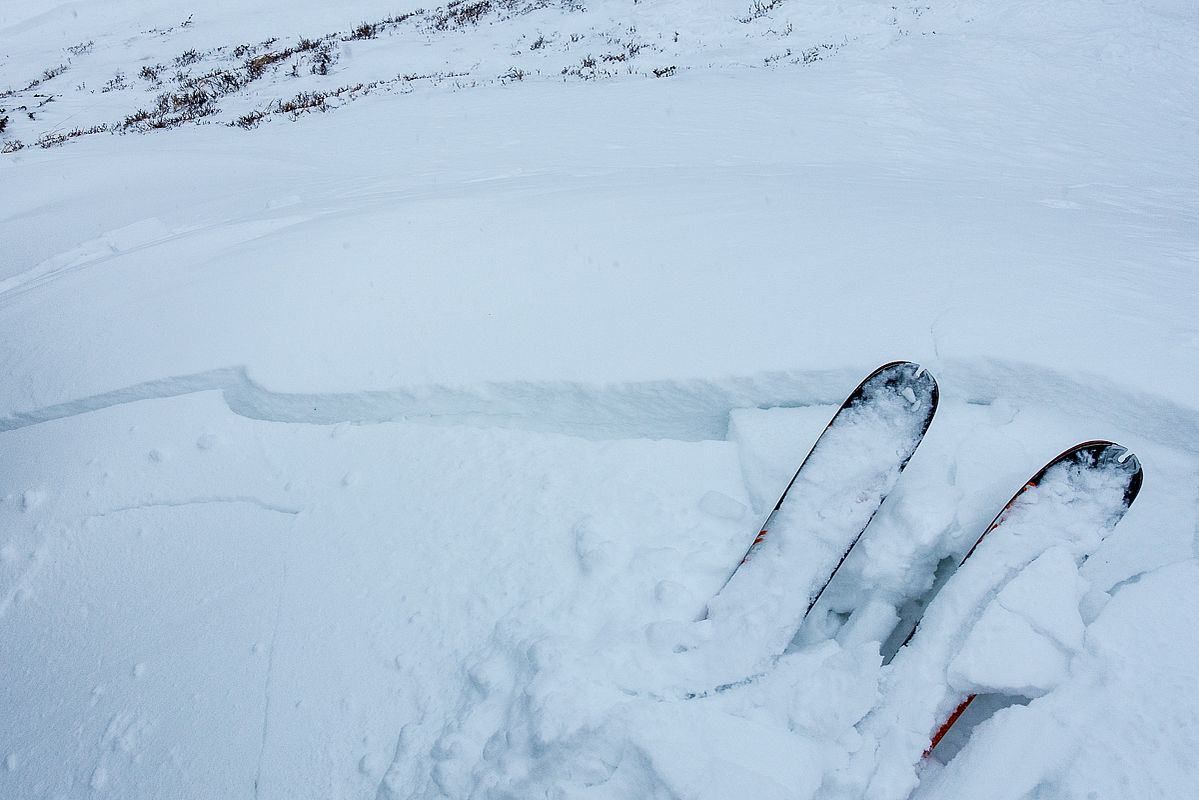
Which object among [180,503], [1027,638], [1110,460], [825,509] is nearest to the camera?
[1027,638]

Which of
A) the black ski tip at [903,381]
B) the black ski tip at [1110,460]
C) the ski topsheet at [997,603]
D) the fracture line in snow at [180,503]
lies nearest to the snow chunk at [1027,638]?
the ski topsheet at [997,603]

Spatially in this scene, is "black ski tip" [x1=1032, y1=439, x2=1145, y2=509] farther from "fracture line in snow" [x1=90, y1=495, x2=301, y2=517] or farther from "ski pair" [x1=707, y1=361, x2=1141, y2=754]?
"fracture line in snow" [x1=90, y1=495, x2=301, y2=517]

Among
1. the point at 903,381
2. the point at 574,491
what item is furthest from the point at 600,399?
the point at 903,381

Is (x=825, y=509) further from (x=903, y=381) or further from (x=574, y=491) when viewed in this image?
(x=574, y=491)

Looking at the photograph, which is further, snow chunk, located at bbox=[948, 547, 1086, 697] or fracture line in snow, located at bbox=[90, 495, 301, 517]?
fracture line in snow, located at bbox=[90, 495, 301, 517]

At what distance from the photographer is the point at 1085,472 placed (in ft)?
5.63

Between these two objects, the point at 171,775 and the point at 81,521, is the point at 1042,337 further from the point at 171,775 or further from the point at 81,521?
the point at 81,521

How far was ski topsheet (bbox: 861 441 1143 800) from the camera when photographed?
143cm

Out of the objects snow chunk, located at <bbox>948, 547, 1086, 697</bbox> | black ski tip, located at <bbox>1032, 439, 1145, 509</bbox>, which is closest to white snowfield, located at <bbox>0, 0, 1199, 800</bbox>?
snow chunk, located at <bbox>948, 547, 1086, 697</bbox>

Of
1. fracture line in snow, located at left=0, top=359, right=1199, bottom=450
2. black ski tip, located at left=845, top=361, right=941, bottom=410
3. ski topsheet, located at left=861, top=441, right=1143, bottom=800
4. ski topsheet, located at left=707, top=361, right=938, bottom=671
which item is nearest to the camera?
ski topsheet, located at left=861, top=441, right=1143, bottom=800

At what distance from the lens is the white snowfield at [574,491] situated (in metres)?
1.44

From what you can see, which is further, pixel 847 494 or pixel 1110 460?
pixel 847 494

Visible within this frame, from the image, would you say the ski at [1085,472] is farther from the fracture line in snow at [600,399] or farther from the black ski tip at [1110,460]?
the fracture line in snow at [600,399]

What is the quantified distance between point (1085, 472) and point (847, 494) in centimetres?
65
